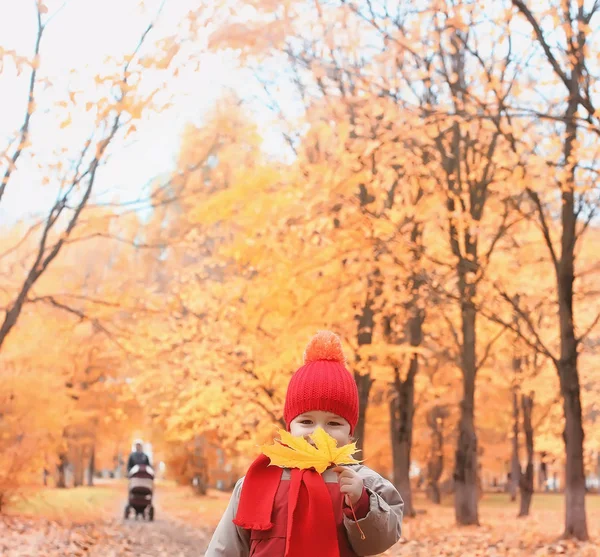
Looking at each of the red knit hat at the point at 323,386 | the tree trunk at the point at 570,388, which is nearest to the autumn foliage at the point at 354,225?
the tree trunk at the point at 570,388

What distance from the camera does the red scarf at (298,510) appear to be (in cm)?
272

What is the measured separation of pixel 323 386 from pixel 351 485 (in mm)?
418

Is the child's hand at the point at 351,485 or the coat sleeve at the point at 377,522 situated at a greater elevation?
the child's hand at the point at 351,485

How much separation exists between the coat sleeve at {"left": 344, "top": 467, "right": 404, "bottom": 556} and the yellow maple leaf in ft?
0.64

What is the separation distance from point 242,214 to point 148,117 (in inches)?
155

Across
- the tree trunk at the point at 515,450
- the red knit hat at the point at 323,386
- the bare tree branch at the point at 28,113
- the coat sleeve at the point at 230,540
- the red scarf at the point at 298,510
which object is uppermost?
the bare tree branch at the point at 28,113

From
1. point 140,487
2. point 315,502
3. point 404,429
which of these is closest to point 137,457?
point 140,487

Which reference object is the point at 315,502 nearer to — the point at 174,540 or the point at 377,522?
the point at 377,522

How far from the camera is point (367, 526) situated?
2.73 metres

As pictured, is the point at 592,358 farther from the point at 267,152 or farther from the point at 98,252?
the point at 98,252

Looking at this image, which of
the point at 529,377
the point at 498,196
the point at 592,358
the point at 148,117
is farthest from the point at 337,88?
the point at 592,358

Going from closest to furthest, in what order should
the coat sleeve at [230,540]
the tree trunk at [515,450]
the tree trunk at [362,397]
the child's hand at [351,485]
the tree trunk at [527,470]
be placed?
the child's hand at [351,485] → the coat sleeve at [230,540] → the tree trunk at [362,397] → the tree trunk at [527,470] → the tree trunk at [515,450]

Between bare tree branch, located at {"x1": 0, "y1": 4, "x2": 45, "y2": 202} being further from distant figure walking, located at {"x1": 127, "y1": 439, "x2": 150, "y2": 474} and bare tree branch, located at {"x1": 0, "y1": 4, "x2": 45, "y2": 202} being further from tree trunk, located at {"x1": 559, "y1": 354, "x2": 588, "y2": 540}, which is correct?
distant figure walking, located at {"x1": 127, "y1": 439, "x2": 150, "y2": 474}

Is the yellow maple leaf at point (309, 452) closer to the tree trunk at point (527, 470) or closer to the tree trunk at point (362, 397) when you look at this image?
the tree trunk at point (362, 397)
